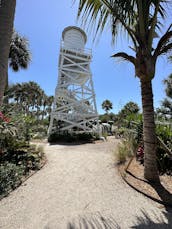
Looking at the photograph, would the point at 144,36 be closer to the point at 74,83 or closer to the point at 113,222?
the point at 113,222

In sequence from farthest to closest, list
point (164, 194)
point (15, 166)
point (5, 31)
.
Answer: point (15, 166), point (164, 194), point (5, 31)

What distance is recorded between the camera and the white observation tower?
611 inches

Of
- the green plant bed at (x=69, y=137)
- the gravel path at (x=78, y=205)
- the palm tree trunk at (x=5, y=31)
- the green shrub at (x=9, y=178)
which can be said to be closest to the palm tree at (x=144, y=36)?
the gravel path at (x=78, y=205)

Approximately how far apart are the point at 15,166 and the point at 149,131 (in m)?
4.35

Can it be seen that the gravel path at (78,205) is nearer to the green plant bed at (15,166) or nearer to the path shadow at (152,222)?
the path shadow at (152,222)

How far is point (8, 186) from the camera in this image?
153 inches

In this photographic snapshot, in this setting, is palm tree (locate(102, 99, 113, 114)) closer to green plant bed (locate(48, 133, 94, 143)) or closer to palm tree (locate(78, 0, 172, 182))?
green plant bed (locate(48, 133, 94, 143))

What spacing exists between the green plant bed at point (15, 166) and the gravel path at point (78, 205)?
0.85 ft

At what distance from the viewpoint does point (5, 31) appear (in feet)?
5.99

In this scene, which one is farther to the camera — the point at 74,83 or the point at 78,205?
the point at 74,83

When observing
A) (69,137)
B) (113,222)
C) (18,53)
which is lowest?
(113,222)

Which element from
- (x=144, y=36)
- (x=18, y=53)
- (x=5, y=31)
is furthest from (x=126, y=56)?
(x=18, y=53)

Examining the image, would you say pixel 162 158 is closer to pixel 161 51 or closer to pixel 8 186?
pixel 161 51

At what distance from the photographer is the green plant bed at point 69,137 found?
13.6 meters
